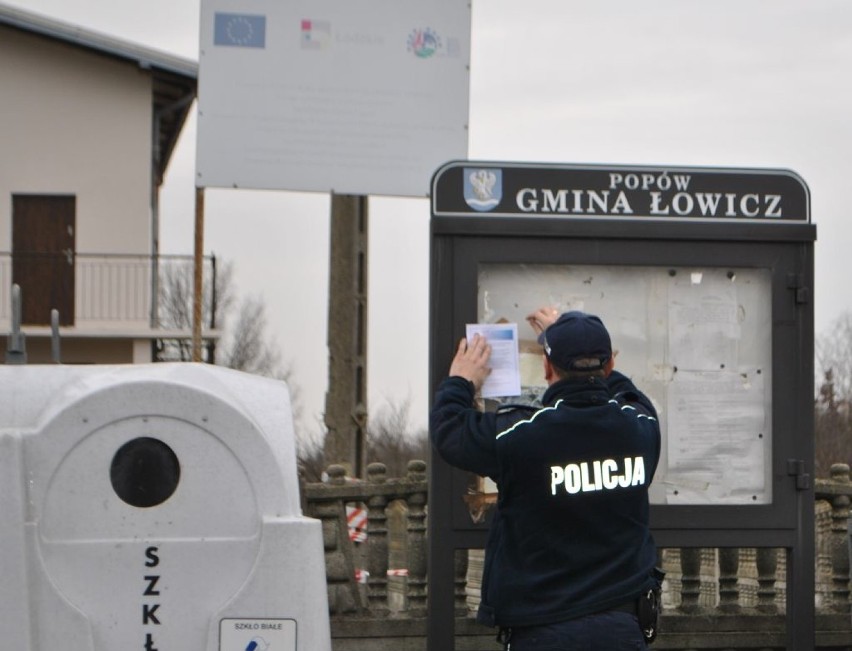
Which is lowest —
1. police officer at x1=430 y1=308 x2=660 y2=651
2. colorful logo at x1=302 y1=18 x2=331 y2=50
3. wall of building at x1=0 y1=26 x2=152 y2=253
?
police officer at x1=430 y1=308 x2=660 y2=651

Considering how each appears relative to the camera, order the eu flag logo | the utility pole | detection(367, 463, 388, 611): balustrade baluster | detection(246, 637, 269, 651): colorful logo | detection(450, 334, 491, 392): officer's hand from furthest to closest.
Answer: the utility pole < the eu flag logo < detection(367, 463, 388, 611): balustrade baluster < detection(450, 334, 491, 392): officer's hand < detection(246, 637, 269, 651): colorful logo

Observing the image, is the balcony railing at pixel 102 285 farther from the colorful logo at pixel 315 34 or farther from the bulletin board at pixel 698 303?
the bulletin board at pixel 698 303

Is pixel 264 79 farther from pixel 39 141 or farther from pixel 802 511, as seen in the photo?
pixel 39 141

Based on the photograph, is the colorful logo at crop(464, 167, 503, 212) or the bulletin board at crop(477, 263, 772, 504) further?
the bulletin board at crop(477, 263, 772, 504)

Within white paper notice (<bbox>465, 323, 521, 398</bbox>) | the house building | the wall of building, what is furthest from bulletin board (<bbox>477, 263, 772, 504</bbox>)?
the wall of building

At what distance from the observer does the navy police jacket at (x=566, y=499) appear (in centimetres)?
464

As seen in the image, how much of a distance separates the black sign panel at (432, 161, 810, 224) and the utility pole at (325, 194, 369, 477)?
1071 centimetres

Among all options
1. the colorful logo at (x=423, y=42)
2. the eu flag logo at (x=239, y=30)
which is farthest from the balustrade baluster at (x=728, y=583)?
the eu flag logo at (x=239, y=30)

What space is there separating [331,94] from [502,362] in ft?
10.2

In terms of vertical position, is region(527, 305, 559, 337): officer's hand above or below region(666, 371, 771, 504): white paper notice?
above

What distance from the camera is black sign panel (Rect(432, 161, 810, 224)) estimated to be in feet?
21.3

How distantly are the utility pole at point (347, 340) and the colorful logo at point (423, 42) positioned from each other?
8635 mm

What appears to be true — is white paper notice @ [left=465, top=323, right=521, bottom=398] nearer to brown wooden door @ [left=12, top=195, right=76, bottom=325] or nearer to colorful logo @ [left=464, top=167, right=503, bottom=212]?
colorful logo @ [left=464, top=167, right=503, bottom=212]

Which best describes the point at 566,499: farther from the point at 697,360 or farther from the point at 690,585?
the point at 690,585
